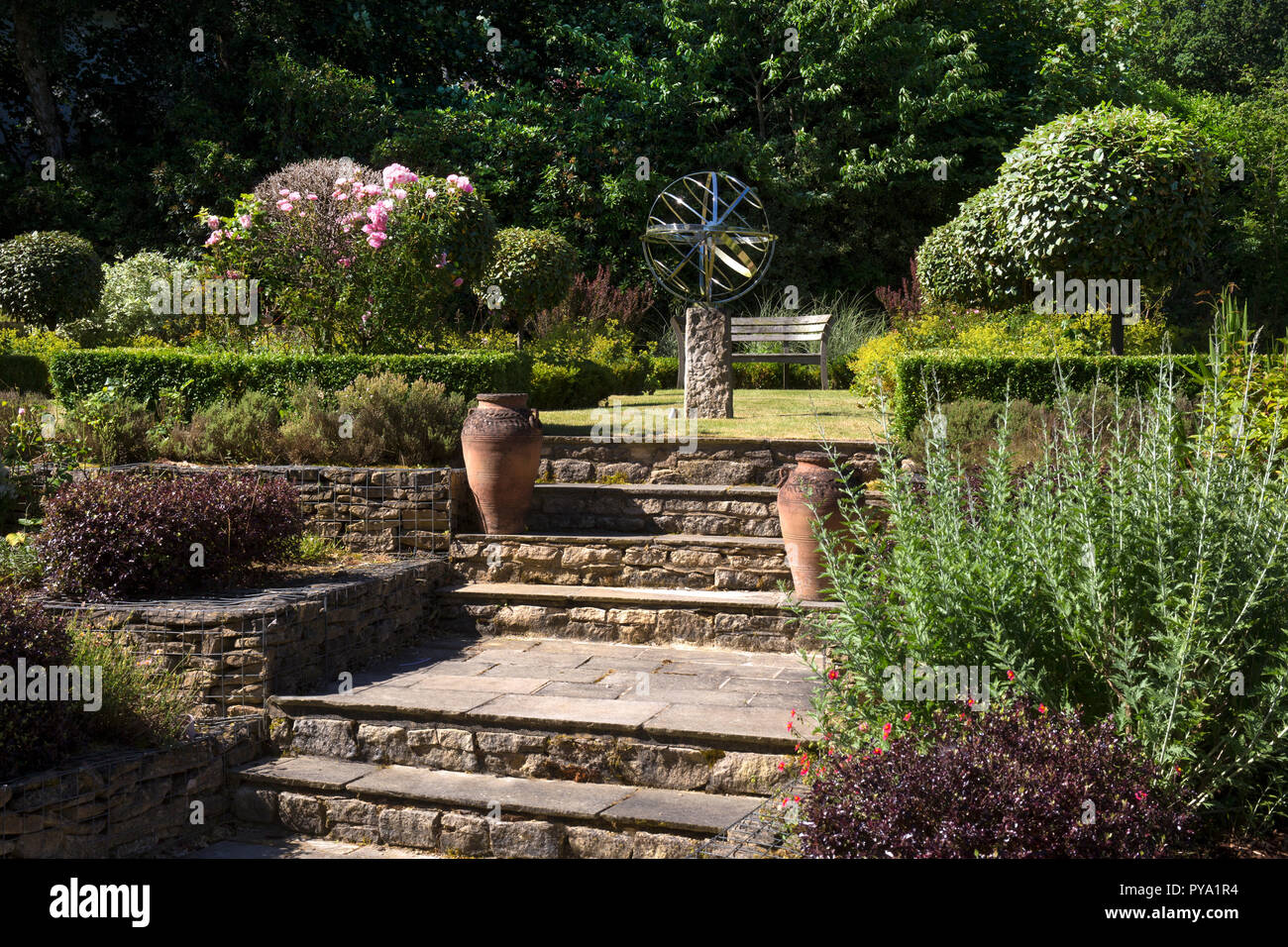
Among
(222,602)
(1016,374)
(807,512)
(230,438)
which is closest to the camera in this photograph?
(222,602)

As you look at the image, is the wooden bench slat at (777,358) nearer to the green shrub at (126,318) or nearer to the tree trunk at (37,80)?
the green shrub at (126,318)

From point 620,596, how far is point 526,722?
1.65 metres

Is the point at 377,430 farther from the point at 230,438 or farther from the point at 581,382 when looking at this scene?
the point at 581,382

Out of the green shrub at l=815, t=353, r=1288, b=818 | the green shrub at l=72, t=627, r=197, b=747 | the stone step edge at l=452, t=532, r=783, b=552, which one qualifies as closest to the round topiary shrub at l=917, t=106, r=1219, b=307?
the stone step edge at l=452, t=532, r=783, b=552

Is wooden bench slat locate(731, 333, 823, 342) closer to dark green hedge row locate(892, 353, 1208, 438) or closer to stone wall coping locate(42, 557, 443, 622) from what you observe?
dark green hedge row locate(892, 353, 1208, 438)

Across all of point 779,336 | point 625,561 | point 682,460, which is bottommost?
point 625,561

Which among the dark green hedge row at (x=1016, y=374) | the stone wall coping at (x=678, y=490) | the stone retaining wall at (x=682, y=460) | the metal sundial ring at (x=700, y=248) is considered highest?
the metal sundial ring at (x=700, y=248)

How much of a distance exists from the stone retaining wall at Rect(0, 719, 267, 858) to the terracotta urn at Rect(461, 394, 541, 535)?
248 centimetres

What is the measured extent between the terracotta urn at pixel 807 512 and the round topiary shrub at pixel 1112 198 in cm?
426

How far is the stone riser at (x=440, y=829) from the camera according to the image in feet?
13.8

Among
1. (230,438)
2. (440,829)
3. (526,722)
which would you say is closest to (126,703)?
(440,829)

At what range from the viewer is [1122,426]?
691 cm

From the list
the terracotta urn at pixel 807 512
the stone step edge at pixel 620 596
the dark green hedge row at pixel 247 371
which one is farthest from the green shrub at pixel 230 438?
the terracotta urn at pixel 807 512

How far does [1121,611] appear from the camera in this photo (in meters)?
3.37
